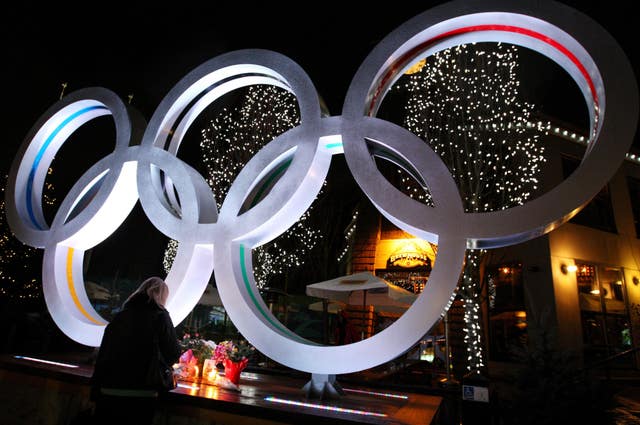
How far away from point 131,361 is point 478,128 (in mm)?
7985

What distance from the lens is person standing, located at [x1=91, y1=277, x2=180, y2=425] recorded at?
2906mm

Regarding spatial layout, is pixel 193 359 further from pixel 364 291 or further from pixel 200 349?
pixel 364 291

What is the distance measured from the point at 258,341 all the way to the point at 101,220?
114 inches

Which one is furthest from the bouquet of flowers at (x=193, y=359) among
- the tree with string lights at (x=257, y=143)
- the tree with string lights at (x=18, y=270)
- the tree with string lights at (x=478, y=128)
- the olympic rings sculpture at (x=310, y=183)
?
the tree with string lights at (x=257, y=143)

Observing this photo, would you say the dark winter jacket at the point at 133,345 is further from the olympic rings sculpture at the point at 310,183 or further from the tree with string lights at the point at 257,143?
the tree with string lights at the point at 257,143

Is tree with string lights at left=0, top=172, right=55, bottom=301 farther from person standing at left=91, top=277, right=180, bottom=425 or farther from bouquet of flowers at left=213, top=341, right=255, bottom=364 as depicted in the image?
person standing at left=91, top=277, right=180, bottom=425

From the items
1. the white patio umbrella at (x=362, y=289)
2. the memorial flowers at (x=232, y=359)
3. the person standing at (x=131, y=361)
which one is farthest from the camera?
the white patio umbrella at (x=362, y=289)

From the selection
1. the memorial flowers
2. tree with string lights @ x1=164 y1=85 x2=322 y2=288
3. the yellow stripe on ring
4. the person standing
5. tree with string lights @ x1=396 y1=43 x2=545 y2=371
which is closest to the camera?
the person standing

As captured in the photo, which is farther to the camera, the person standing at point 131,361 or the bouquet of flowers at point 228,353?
the bouquet of flowers at point 228,353

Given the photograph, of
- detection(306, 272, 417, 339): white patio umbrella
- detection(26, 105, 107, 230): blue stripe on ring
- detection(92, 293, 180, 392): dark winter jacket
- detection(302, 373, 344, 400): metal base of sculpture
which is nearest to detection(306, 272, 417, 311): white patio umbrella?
detection(306, 272, 417, 339): white patio umbrella

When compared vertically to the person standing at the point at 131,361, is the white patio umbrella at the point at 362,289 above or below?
above

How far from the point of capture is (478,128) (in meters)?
8.76

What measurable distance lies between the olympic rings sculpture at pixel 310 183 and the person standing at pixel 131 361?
1044 mm

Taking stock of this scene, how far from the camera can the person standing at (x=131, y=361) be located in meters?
2.91
